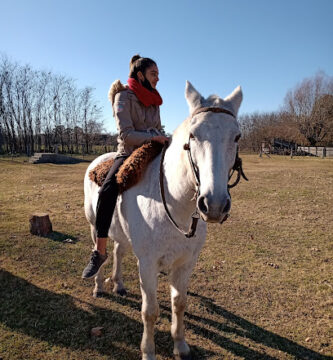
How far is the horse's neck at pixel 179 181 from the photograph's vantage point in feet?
6.45

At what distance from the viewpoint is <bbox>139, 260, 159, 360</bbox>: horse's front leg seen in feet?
7.99

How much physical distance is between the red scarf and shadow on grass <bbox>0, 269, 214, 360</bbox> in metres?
2.68

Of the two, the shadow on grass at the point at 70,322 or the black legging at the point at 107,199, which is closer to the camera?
the black legging at the point at 107,199

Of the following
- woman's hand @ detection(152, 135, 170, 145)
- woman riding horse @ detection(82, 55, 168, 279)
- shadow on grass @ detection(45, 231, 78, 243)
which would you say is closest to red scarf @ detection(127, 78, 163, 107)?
woman riding horse @ detection(82, 55, 168, 279)

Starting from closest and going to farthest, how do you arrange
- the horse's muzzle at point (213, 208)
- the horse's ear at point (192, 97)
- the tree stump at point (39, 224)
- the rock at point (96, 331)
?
1. the horse's muzzle at point (213, 208)
2. the horse's ear at point (192, 97)
3. the rock at point (96, 331)
4. the tree stump at point (39, 224)

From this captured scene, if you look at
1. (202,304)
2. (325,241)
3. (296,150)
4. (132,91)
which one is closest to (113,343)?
(202,304)

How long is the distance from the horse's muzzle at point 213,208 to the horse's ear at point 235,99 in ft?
2.48

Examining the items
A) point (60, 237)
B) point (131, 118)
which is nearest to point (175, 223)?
point (131, 118)

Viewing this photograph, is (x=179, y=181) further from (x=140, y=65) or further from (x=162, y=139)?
(x=140, y=65)

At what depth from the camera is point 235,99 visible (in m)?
1.95

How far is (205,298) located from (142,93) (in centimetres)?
302

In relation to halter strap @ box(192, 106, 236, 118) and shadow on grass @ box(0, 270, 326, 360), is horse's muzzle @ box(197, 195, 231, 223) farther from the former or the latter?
shadow on grass @ box(0, 270, 326, 360)

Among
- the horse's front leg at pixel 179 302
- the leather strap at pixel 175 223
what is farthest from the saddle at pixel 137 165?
the horse's front leg at pixel 179 302

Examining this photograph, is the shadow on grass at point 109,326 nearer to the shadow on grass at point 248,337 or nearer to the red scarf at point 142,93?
the shadow on grass at point 248,337
